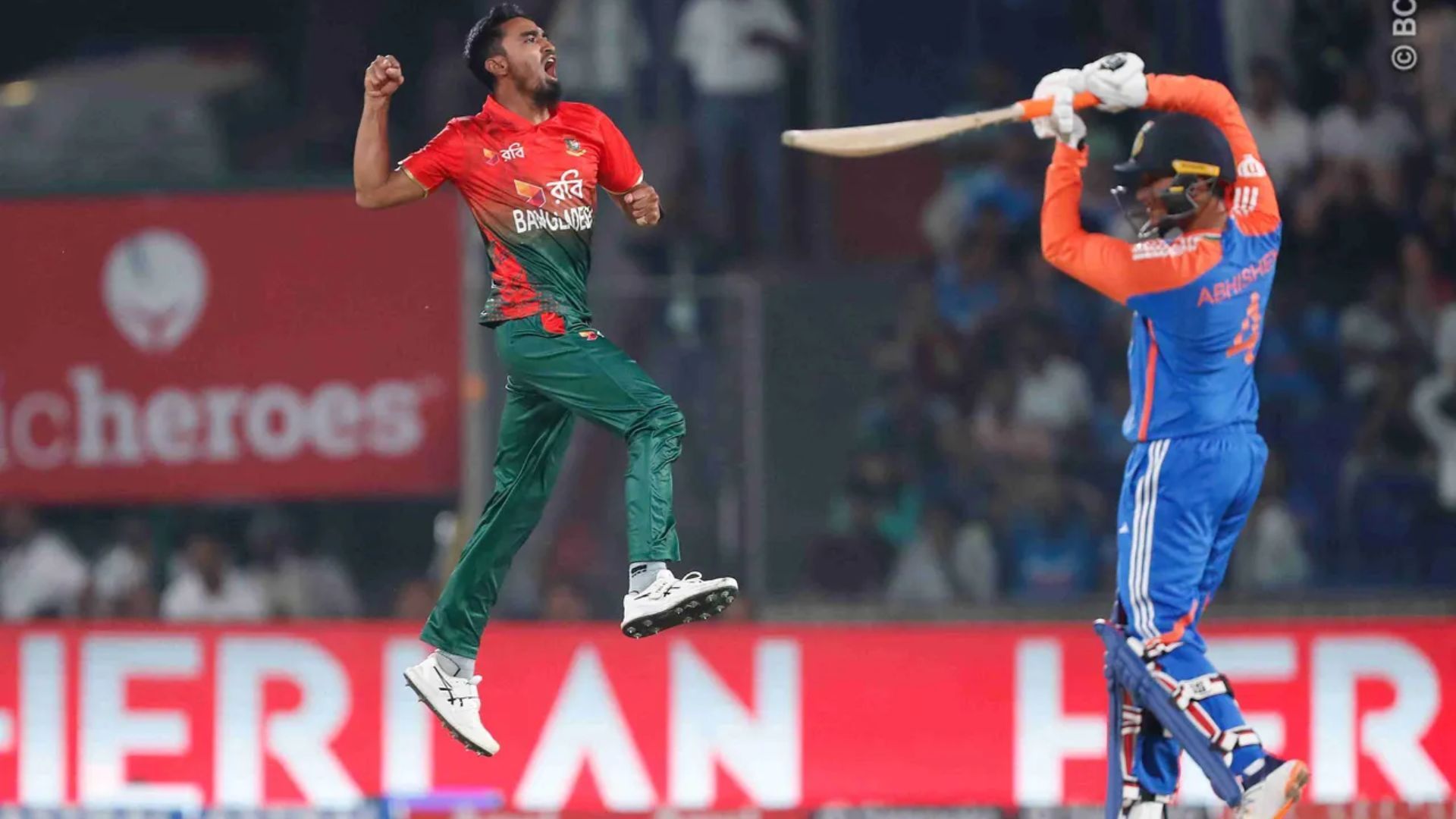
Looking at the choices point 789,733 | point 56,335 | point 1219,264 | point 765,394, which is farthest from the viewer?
point 56,335

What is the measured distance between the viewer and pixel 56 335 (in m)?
14.2

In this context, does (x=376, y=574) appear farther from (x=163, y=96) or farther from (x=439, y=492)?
(x=163, y=96)

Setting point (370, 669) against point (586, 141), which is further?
point (370, 669)

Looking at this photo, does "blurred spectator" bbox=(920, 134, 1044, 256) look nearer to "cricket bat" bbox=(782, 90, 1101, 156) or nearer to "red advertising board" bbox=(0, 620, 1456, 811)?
"red advertising board" bbox=(0, 620, 1456, 811)

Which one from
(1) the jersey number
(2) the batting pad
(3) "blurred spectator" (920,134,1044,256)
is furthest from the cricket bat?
(3) "blurred spectator" (920,134,1044,256)

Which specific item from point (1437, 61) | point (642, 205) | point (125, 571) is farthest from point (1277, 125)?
point (642, 205)

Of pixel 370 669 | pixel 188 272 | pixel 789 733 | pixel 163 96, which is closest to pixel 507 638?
pixel 370 669

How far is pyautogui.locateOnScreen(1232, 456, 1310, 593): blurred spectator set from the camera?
43.9ft

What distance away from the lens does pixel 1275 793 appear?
841 centimetres

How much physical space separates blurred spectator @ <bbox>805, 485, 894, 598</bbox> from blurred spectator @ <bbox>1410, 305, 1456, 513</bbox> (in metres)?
2.90

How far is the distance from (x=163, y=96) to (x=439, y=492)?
2.88 metres

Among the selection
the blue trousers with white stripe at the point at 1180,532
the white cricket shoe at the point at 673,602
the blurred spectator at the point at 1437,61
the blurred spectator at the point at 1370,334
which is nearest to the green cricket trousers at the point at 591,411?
the white cricket shoe at the point at 673,602

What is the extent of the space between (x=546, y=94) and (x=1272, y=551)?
21.9 ft

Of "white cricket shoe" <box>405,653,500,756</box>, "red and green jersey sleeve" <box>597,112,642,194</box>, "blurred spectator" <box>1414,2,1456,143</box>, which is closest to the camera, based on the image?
"red and green jersey sleeve" <box>597,112,642,194</box>
